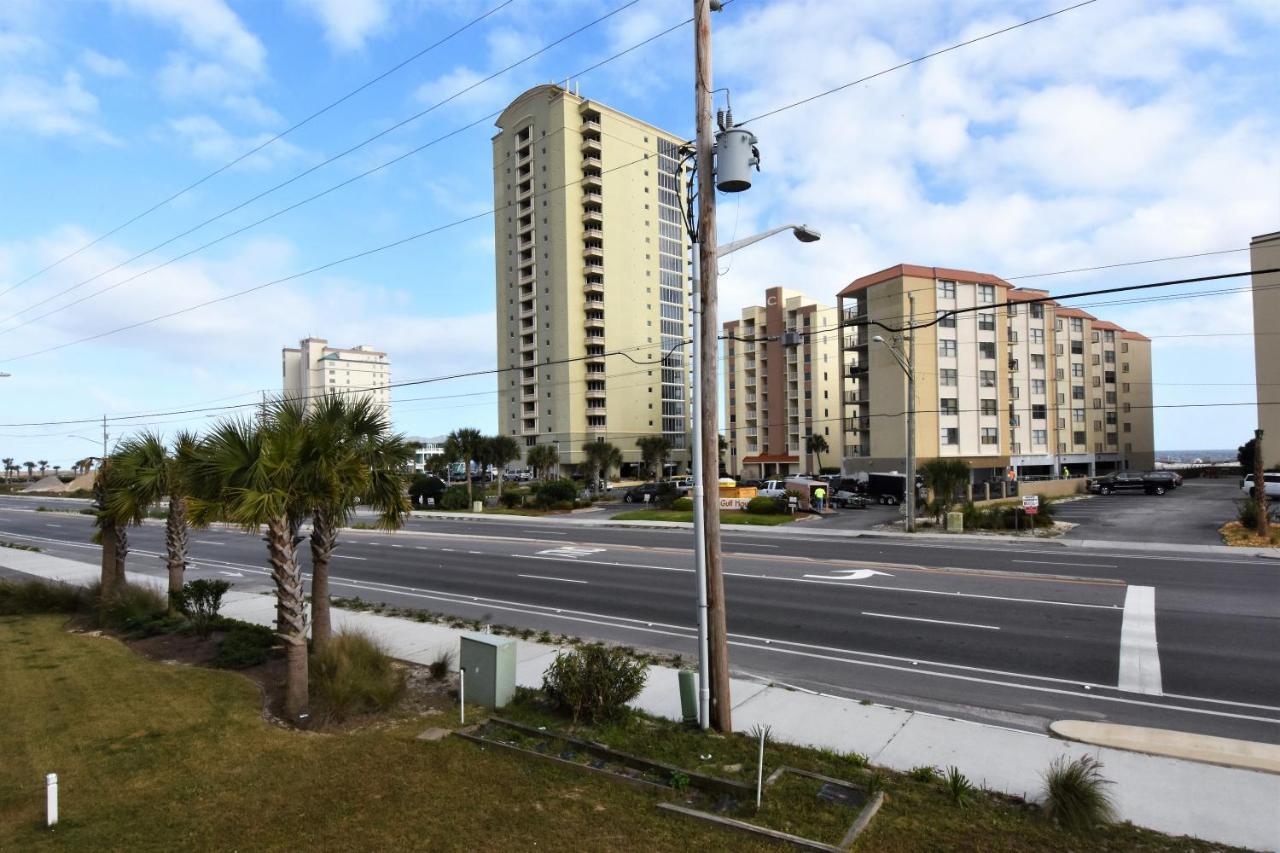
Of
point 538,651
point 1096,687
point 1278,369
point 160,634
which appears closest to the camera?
point 1096,687

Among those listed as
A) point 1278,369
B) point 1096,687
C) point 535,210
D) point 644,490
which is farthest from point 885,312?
point 535,210

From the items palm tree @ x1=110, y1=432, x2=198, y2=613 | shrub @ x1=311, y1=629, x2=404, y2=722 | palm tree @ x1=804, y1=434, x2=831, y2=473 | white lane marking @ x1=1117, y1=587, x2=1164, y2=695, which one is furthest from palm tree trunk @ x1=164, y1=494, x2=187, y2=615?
palm tree @ x1=804, y1=434, x2=831, y2=473

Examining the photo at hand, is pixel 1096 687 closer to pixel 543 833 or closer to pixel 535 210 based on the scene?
pixel 543 833

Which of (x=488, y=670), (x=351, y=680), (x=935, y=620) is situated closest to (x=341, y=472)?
(x=351, y=680)

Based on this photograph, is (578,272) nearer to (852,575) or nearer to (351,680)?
(852,575)

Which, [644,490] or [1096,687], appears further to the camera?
[644,490]

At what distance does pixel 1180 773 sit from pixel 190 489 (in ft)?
39.1

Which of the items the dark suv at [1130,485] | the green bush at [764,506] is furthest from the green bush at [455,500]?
the dark suv at [1130,485]

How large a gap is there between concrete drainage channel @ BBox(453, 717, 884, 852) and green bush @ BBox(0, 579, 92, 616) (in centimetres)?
1288

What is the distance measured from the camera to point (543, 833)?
540 centimetres

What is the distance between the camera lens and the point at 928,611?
46.2ft

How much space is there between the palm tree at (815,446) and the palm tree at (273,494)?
7702cm

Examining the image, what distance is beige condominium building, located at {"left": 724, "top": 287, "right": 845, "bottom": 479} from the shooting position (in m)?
91.6

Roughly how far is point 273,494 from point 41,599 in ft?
38.0
